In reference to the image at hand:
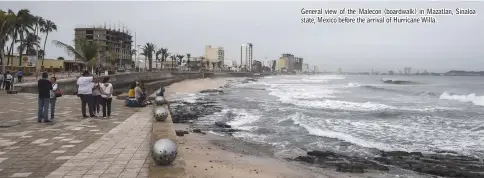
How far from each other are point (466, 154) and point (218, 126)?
9345mm

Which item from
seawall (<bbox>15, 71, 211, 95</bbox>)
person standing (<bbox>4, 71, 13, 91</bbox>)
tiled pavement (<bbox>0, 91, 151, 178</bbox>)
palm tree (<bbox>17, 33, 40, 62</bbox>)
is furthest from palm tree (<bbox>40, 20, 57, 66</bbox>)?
tiled pavement (<bbox>0, 91, 151, 178</bbox>)

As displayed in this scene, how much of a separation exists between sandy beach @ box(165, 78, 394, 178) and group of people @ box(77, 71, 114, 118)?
2609 millimetres

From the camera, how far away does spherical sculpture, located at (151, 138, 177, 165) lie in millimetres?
5449

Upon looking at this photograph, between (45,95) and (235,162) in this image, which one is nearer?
(235,162)

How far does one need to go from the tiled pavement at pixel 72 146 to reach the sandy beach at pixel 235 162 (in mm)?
1170

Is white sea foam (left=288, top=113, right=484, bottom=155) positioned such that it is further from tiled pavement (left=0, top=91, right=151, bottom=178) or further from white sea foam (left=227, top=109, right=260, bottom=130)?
tiled pavement (left=0, top=91, right=151, bottom=178)

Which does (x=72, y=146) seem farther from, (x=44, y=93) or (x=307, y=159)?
(x=307, y=159)

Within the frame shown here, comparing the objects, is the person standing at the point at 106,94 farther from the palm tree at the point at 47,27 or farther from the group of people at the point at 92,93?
the palm tree at the point at 47,27

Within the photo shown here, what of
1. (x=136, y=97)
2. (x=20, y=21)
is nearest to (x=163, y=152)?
(x=136, y=97)

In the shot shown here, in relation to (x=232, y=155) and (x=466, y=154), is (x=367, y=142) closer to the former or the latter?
(x=466, y=154)

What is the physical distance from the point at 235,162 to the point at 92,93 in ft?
16.1

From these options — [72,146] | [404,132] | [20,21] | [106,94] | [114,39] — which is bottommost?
[404,132]

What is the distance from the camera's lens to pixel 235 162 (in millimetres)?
9664

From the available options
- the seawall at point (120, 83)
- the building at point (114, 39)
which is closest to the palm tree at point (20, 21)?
the seawall at point (120, 83)
